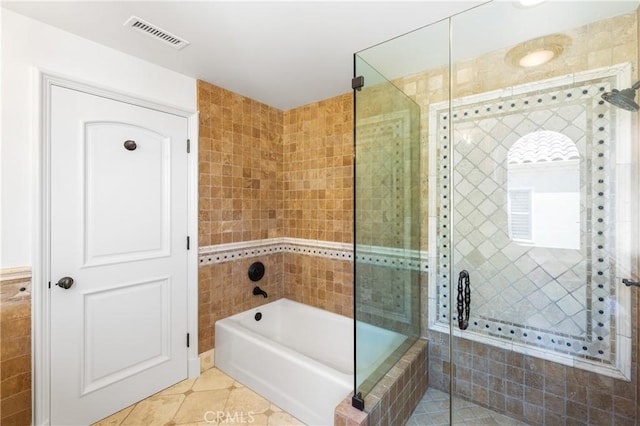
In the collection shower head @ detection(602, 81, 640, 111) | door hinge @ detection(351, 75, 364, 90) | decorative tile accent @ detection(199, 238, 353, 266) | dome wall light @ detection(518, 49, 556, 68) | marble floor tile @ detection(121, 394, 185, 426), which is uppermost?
dome wall light @ detection(518, 49, 556, 68)

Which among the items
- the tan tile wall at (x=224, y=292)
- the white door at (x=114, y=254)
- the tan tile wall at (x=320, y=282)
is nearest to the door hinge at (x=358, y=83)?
the white door at (x=114, y=254)

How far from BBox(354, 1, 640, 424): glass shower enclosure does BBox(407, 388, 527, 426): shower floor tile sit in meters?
0.03

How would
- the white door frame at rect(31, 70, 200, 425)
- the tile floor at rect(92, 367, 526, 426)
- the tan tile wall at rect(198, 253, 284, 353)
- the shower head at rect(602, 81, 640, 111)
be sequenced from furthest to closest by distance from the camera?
the tan tile wall at rect(198, 253, 284, 353) < the tile floor at rect(92, 367, 526, 426) < the white door frame at rect(31, 70, 200, 425) < the shower head at rect(602, 81, 640, 111)

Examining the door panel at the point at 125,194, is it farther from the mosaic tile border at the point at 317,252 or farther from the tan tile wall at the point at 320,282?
the tan tile wall at the point at 320,282

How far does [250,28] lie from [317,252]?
1.83 metres

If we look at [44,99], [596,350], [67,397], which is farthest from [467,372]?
[44,99]

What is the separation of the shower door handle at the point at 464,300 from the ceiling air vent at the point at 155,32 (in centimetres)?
229

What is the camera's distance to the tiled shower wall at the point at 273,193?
2287 mm

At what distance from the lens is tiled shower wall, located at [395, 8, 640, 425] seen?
55.7 inches

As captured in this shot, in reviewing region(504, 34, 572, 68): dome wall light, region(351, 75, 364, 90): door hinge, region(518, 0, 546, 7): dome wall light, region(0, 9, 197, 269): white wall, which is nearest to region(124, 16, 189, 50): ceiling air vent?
region(0, 9, 197, 269): white wall

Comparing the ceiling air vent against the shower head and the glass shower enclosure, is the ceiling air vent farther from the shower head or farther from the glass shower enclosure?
the shower head

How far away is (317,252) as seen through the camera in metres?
2.66

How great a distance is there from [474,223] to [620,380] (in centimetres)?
104

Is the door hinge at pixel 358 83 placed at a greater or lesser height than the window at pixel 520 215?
greater
